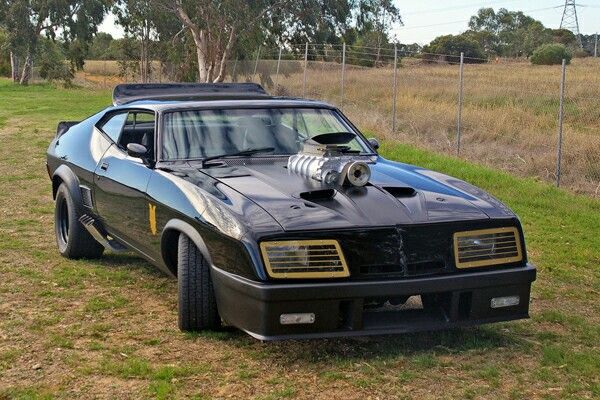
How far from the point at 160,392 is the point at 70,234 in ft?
10.3

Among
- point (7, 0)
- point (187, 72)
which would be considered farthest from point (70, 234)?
point (7, 0)

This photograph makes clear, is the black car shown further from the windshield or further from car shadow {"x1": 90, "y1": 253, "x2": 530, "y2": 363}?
car shadow {"x1": 90, "y1": 253, "x2": 530, "y2": 363}

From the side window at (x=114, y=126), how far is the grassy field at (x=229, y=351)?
3.34ft

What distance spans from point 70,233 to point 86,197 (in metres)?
0.38

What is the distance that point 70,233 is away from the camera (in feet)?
23.1

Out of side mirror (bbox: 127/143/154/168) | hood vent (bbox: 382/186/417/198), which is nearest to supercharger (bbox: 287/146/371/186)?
hood vent (bbox: 382/186/417/198)

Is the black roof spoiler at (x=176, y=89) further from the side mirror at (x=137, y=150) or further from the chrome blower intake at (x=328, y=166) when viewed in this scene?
the chrome blower intake at (x=328, y=166)

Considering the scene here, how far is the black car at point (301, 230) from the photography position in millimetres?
4418

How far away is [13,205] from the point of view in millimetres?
9914

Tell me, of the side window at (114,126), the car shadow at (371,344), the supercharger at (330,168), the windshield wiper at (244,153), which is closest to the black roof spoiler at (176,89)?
the side window at (114,126)

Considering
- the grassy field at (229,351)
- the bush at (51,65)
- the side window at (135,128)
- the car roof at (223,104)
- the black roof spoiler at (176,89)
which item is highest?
the bush at (51,65)

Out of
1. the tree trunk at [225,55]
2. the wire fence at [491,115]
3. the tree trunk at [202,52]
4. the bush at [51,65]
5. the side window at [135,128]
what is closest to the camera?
the side window at [135,128]

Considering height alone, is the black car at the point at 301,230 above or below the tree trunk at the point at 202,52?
below

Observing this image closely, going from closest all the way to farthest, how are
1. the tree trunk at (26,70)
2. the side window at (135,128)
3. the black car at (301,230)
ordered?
the black car at (301,230)
the side window at (135,128)
the tree trunk at (26,70)
